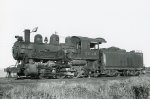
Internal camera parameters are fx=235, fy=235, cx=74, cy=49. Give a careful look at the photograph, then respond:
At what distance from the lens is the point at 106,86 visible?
480 inches

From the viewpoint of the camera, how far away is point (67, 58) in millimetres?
21516

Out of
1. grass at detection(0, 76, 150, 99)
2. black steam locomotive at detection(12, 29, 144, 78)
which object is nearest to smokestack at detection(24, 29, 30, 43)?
black steam locomotive at detection(12, 29, 144, 78)

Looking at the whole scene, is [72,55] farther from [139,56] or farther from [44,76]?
[139,56]

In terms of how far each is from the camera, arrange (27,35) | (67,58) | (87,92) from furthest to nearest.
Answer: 1. (67,58)
2. (27,35)
3. (87,92)

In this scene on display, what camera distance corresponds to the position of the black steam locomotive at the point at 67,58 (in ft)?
64.1

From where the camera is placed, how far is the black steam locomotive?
19.5 metres

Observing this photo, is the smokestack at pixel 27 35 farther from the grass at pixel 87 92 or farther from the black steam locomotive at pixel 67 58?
the grass at pixel 87 92

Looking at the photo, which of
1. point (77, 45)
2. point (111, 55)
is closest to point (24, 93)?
point (77, 45)

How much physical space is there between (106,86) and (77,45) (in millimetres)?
11256

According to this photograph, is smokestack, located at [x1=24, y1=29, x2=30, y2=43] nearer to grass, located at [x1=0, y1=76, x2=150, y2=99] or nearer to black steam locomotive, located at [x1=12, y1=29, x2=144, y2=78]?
black steam locomotive, located at [x1=12, y1=29, x2=144, y2=78]

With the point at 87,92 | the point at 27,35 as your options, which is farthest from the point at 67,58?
the point at 87,92

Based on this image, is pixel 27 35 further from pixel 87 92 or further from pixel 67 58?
pixel 87 92

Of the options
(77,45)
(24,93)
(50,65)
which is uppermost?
(77,45)

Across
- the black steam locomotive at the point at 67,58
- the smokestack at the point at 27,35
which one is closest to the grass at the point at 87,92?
the black steam locomotive at the point at 67,58
